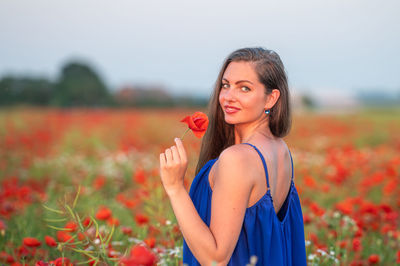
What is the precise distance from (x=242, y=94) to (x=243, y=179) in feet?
1.31

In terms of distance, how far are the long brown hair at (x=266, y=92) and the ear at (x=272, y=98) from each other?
17 mm

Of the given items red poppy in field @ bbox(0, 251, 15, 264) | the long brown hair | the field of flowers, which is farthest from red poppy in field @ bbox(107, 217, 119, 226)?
the long brown hair

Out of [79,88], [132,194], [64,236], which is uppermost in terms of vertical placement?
[64,236]

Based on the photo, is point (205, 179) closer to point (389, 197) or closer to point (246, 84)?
point (246, 84)

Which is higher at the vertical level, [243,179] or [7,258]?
[243,179]

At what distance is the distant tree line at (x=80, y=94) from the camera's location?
65.5 ft

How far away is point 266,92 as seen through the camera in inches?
65.6

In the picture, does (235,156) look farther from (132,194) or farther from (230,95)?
(132,194)

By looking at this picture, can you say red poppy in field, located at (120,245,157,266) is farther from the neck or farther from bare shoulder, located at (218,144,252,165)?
the neck

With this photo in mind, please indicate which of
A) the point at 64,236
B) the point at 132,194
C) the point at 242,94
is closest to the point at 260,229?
the point at 242,94

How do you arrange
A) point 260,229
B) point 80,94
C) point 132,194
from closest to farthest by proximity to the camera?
point 260,229 → point 132,194 → point 80,94

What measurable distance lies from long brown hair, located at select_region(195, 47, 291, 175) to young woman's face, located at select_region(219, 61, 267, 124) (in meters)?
0.03

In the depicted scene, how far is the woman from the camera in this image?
1.37m

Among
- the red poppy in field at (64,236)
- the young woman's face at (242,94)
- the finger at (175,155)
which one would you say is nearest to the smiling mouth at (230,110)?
the young woman's face at (242,94)
